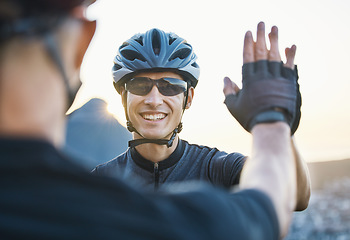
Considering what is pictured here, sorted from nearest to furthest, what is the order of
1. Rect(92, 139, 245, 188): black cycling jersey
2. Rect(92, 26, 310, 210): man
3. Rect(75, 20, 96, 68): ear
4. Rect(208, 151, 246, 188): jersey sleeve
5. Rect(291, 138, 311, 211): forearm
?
Rect(75, 20, 96, 68): ear
Rect(291, 138, 311, 211): forearm
Rect(208, 151, 246, 188): jersey sleeve
Rect(92, 139, 245, 188): black cycling jersey
Rect(92, 26, 310, 210): man

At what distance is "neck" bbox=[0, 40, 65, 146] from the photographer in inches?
36.2

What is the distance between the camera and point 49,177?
2.95 ft

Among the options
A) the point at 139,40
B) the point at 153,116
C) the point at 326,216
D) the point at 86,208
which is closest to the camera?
the point at 86,208

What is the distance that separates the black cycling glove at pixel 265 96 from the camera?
5.07 ft

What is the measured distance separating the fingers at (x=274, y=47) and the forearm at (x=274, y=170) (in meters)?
→ 0.36

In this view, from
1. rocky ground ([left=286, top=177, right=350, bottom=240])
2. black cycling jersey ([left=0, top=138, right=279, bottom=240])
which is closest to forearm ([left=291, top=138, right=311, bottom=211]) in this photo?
black cycling jersey ([left=0, top=138, right=279, bottom=240])

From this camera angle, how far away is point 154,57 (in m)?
4.44

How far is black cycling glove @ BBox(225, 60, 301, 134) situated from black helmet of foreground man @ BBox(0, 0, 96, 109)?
2.83 feet

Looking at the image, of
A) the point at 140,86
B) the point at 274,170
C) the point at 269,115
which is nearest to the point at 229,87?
the point at 269,115

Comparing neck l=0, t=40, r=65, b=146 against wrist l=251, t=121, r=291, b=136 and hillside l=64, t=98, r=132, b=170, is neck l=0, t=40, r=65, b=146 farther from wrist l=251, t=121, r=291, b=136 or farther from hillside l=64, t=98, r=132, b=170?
hillside l=64, t=98, r=132, b=170

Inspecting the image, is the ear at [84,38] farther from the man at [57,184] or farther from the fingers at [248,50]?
the fingers at [248,50]

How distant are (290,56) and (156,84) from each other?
8.49 ft

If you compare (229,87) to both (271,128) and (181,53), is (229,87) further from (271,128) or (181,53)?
(181,53)

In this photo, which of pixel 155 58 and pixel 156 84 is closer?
pixel 156 84
